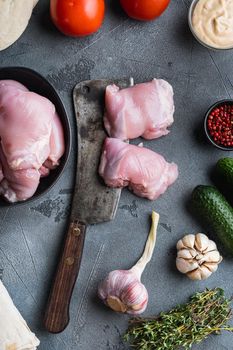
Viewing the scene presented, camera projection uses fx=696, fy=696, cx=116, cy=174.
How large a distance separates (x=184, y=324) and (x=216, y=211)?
0.39 metres

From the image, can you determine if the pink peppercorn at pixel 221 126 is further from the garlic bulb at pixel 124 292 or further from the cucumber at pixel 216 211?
the garlic bulb at pixel 124 292

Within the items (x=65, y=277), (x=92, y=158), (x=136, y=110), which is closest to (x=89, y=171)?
(x=92, y=158)

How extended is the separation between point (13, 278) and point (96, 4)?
97cm

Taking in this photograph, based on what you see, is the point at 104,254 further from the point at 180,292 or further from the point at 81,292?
the point at 180,292

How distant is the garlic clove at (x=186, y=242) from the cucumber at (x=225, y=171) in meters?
0.22

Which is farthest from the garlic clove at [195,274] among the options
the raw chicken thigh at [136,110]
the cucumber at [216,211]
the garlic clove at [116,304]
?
the raw chicken thigh at [136,110]

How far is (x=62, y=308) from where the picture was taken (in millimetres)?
2365

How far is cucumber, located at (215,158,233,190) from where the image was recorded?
239cm

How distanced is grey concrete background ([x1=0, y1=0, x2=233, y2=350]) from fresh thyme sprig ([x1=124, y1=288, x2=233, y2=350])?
0.16 feet

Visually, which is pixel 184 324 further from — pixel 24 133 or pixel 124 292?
pixel 24 133

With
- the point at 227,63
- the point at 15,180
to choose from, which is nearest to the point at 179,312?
the point at 15,180

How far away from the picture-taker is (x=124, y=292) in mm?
2334

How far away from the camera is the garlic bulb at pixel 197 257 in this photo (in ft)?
A: 7.75

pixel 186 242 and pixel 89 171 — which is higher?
pixel 89 171
